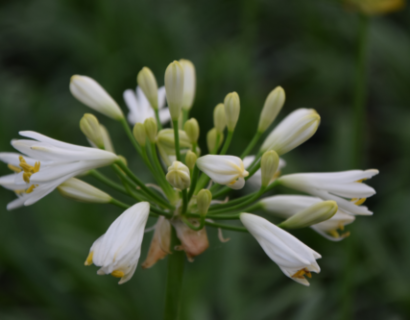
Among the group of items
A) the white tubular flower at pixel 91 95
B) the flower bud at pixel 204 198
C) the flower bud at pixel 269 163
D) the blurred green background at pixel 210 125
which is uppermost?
the white tubular flower at pixel 91 95

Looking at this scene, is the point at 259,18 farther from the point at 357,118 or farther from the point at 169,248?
the point at 169,248

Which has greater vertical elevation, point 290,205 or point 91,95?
point 91,95

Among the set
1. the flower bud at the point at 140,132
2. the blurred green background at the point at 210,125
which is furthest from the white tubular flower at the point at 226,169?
the blurred green background at the point at 210,125

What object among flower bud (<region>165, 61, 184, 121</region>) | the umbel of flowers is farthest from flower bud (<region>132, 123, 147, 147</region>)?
flower bud (<region>165, 61, 184, 121</region>)

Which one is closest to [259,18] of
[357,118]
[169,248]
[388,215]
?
[388,215]

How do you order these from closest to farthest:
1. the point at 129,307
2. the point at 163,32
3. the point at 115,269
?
the point at 115,269
the point at 129,307
the point at 163,32

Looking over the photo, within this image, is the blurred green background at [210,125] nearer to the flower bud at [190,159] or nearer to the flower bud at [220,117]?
the flower bud at [220,117]

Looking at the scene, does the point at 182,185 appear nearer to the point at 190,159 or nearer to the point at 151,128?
the point at 190,159

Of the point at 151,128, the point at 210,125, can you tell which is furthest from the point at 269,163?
the point at 210,125
